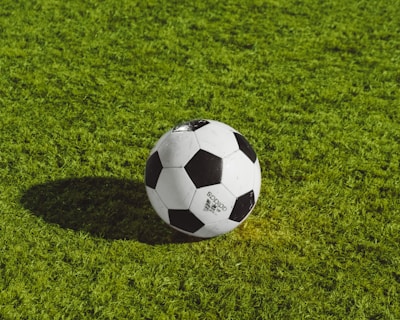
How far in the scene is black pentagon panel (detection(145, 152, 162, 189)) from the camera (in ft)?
12.1

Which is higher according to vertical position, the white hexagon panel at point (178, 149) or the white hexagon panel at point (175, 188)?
the white hexagon panel at point (178, 149)

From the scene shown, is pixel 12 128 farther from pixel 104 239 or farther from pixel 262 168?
pixel 262 168

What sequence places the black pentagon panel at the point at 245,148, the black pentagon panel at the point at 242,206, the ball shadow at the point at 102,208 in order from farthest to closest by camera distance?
the ball shadow at the point at 102,208
the black pentagon panel at the point at 245,148
the black pentagon panel at the point at 242,206

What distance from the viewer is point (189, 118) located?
528 cm

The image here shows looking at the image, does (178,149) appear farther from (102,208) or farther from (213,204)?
(102,208)

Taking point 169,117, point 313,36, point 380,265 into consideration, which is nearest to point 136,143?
point 169,117

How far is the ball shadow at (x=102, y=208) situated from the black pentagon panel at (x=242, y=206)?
0.47 metres

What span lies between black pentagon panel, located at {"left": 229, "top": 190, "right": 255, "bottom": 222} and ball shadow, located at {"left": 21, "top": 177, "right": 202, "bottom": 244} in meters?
0.47

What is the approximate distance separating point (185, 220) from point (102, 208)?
91 cm

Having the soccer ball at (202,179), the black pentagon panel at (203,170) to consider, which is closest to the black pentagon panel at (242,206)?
the soccer ball at (202,179)

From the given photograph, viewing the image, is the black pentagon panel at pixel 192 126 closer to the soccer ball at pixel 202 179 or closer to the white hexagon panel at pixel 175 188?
the soccer ball at pixel 202 179

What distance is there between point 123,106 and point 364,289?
2.97 metres

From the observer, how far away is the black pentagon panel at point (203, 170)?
354 cm

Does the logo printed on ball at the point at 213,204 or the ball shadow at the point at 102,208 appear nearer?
the logo printed on ball at the point at 213,204
